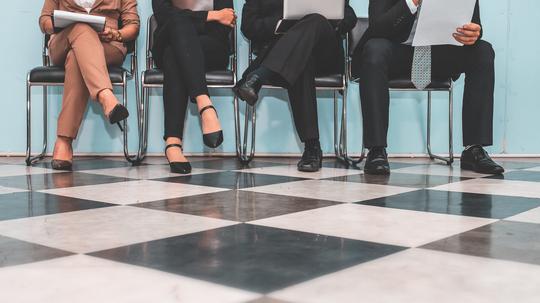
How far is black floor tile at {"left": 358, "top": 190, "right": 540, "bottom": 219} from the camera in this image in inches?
55.2

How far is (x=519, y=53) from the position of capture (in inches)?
126

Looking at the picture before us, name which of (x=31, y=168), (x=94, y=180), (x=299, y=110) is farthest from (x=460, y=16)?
(x=31, y=168)

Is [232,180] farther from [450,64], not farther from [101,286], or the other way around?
[101,286]

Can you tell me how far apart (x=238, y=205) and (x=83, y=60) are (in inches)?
46.8

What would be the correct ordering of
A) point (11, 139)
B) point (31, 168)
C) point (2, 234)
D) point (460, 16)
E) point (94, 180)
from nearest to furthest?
point (2, 234) < point (94, 180) < point (460, 16) < point (31, 168) < point (11, 139)

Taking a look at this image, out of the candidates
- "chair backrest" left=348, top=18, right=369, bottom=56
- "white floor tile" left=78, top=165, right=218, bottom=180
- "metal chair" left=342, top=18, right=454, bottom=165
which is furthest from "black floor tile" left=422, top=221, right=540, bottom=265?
"chair backrest" left=348, top=18, right=369, bottom=56

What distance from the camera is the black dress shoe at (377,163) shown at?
2.23 meters

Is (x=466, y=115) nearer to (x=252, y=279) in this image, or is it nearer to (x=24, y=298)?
(x=252, y=279)

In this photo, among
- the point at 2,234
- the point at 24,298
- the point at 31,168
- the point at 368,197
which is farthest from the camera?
the point at 31,168

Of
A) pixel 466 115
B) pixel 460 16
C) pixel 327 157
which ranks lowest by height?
pixel 327 157

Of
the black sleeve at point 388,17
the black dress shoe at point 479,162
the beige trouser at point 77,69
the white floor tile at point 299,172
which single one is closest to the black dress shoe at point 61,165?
the beige trouser at point 77,69

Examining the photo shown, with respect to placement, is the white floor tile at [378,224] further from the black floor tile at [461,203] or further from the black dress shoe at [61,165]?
the black dress shoe at [61,165]

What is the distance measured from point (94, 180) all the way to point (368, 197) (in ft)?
2.94

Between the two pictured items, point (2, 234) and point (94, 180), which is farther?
point (94, 180)
